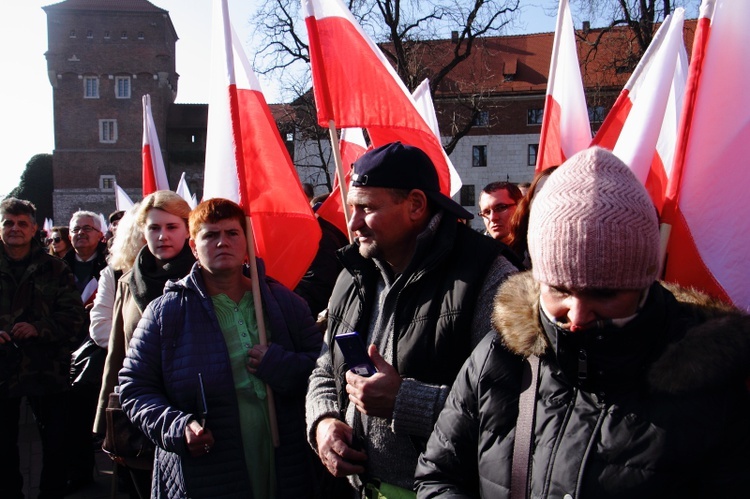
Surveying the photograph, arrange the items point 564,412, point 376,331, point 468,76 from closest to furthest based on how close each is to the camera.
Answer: point 564,412 < point 376,331 < point 468,76

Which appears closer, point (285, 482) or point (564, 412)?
point (564, 412)

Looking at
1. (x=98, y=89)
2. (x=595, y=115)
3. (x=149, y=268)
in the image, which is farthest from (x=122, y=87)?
(x=149, y=268)

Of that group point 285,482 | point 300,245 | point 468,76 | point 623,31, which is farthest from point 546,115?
point 468,76

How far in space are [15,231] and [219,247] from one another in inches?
87.5

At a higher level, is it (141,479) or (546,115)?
(546,115)

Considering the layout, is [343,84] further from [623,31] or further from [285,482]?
[623,31]

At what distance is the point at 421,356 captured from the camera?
2145 millimetres

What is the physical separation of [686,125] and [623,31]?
1661 cm

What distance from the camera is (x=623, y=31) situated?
58.2ft

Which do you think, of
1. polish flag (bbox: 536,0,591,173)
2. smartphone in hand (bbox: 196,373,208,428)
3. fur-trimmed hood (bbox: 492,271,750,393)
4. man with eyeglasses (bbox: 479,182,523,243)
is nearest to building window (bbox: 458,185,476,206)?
polish flag (bbox: 536,0,591,173)

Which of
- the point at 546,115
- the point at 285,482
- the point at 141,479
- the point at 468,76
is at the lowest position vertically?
the point at 141,479

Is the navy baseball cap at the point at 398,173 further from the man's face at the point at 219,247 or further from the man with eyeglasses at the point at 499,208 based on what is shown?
the man with eyeglasses at the point at 499,208

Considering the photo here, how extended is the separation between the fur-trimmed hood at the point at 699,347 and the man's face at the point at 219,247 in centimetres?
180

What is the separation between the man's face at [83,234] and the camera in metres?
6.57
